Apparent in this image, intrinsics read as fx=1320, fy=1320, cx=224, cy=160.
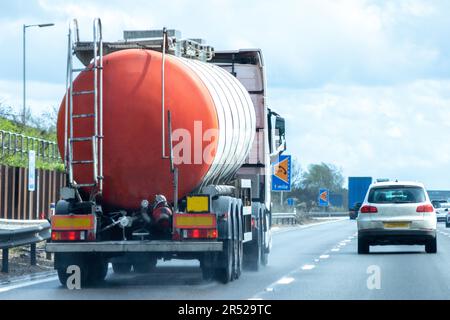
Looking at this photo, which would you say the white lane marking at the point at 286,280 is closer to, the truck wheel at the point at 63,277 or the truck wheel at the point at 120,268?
the truck wheel at the point at 63,277

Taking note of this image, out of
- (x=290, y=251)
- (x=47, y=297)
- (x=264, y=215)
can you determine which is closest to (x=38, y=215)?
(x=290, y=251)

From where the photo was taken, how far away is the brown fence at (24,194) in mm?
31484

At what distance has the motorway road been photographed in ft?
54.7

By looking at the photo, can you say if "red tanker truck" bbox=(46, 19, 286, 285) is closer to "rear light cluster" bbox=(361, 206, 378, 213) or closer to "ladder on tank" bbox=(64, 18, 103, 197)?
"ladder on tank" bbox=(64, 18, 103, 197)

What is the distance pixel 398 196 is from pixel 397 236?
3.88 ft

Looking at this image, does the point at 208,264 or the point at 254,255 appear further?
the point at 254,255

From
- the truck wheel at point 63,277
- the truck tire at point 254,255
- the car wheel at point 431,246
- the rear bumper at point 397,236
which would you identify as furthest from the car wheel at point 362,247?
the truck wheel at point 63,277

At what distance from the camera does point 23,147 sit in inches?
1479

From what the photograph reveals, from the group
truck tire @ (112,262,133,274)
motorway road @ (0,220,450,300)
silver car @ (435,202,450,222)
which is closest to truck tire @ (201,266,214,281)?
motorway road @ (0,220,450,300)

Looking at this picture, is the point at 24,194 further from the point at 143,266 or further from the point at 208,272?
the point at 208,272

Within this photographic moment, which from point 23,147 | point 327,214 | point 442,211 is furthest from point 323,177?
point 23,147

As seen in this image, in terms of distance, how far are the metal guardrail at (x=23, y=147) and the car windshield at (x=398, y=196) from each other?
26.4 feet

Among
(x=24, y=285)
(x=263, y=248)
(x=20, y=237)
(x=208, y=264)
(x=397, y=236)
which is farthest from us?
(x=397, y=236)
